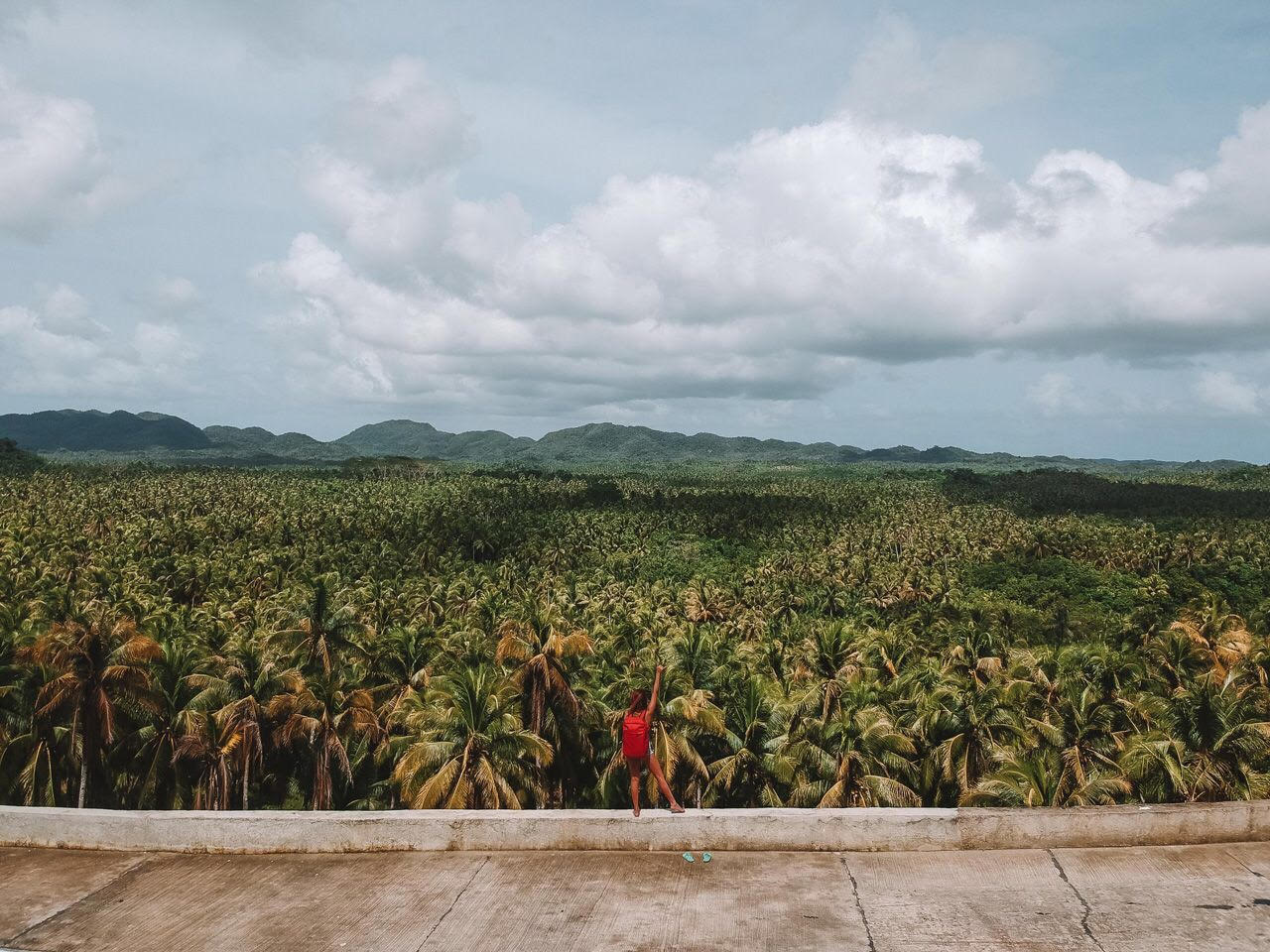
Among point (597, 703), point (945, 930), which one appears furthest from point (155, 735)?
point (945, 930)

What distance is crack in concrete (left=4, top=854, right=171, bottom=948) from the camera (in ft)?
27.8

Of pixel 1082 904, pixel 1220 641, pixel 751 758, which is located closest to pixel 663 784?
pixel 1082 904

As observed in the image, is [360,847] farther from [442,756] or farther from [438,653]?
[438,653]

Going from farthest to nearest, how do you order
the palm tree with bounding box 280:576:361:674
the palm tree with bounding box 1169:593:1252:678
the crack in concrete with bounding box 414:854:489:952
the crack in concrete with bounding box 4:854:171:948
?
1. the palm tree with bounding box 280:576:361:674
2. the palm tree with bounding box 1169:593:1252:678
3. the crack in concrete with bounding box 4:854:171:948
4. the crack in concrete with bounding box 414:854:489:952

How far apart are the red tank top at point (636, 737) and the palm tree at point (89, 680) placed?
23.5 metres

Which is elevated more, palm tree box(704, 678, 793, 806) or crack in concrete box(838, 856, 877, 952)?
crack in concrete box(838, 856, 877, 952)

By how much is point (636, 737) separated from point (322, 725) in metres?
24.1

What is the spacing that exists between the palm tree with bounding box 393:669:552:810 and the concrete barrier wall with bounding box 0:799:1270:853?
1525cm

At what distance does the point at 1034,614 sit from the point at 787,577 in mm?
27654

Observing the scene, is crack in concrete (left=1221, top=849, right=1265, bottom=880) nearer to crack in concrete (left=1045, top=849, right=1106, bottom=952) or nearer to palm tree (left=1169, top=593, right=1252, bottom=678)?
crack in concrete (left=1045, top=849, right=1106, bottom=952)

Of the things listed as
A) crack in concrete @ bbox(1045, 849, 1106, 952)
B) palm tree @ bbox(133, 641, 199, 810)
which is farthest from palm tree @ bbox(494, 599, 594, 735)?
crack in concrete @ bbox(1045, 849, 1106, 952)

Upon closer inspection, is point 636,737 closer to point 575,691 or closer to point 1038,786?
point 1038,786

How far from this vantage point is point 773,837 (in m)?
10.2

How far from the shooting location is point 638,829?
407 inches
